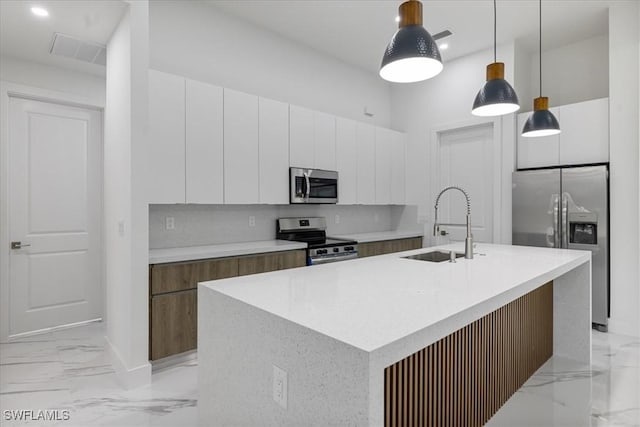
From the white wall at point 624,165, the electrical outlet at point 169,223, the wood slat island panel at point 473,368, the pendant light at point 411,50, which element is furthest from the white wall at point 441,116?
the electrical outlet at point 169,223

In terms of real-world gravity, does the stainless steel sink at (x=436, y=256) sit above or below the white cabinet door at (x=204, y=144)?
below

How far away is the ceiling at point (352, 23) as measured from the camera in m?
2.66

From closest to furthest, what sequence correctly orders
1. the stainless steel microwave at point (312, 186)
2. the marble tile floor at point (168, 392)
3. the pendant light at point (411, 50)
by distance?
the pendant light at point (411, 50) → the marble tile floor at point (168, 392) → the stainless steel microwave at point (312, 186)

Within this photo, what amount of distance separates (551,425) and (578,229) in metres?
2.38

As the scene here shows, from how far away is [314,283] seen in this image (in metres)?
1.68

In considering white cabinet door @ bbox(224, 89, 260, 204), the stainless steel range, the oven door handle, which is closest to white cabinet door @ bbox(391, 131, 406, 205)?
the stainless steel range

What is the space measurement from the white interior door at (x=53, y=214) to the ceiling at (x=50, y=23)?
65 cm

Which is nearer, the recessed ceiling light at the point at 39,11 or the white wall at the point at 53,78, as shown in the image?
the recessed ceiling light at the point at 39,11

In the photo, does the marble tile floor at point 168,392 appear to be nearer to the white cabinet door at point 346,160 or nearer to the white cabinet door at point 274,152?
the white cabinet door at point 274,152

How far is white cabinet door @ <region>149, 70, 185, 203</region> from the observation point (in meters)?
2.85

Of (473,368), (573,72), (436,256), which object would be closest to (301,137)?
(436,256)

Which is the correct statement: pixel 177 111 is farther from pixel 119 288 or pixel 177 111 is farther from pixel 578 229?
pixel 578 229

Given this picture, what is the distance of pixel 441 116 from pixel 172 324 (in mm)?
4169

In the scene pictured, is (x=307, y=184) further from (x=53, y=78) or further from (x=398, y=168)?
(x=53, y=78)
